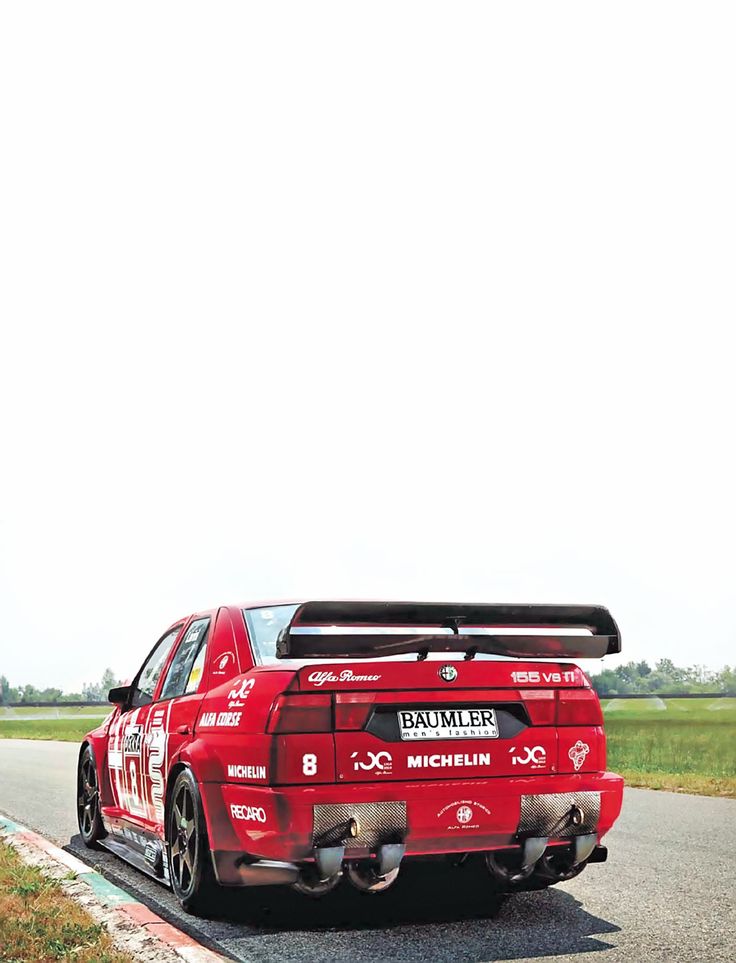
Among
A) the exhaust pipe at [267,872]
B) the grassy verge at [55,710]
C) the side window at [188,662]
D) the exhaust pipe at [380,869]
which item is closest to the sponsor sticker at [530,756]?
the exhaust pipe at [380,869]

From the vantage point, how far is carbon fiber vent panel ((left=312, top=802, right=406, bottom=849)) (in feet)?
18.5

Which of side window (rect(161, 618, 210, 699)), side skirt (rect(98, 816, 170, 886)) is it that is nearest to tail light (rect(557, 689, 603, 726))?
side window (rect(161, 618, 210, 699))

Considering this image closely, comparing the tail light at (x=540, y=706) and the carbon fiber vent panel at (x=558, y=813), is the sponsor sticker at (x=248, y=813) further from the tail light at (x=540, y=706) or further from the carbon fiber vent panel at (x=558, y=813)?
the tail light at (x=540, y=706)

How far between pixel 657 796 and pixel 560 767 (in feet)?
26.2

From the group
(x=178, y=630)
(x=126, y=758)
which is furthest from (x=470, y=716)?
(x=126, y=758)

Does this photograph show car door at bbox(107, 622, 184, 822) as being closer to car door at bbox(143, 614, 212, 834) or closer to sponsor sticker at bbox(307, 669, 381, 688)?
car door at bbox(143, 614, 212, 834)

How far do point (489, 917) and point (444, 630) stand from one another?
5.05 feet

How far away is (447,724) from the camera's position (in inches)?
235

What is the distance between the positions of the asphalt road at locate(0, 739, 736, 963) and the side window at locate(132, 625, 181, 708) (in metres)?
1.16

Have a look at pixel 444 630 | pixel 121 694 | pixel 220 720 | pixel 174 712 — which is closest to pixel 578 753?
pixel 444 630

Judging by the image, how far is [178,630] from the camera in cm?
785

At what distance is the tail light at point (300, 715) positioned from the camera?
572 cm

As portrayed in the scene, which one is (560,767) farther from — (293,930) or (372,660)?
(293,930)

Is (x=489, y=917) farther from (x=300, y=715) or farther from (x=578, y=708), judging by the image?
(x=300, y=715)
